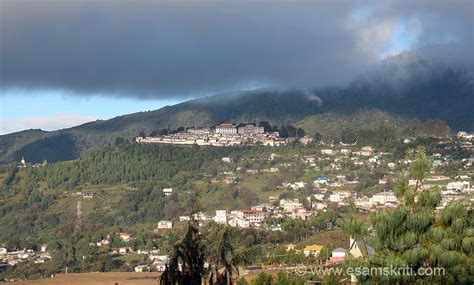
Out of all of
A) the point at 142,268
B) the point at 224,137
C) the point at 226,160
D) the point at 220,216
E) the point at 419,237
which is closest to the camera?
the point at 419,237

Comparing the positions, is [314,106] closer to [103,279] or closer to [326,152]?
[326,152]

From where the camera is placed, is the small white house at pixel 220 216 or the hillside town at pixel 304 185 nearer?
the hillside town at pixel 304 185

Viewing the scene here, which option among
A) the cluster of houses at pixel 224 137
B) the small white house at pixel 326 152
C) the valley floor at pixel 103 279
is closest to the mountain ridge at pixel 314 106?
the cluster of houses at pixel 224 137

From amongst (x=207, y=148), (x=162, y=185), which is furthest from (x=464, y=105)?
(x=162, y=185)

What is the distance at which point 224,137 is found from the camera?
137125 mm

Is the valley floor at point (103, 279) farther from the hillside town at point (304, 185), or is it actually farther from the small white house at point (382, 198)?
the small white house at point (382, 198)

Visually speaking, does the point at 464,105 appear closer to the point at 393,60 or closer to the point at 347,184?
the point at 393,60

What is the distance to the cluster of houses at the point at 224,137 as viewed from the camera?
132 meters

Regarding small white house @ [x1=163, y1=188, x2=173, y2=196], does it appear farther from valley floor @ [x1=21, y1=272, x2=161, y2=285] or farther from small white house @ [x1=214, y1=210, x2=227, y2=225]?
valley floor @ [x1=21, y1=272, x2=161, y2=285]

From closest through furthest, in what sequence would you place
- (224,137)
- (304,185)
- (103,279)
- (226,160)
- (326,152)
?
(103,279) → (304,185) → (326,152) → (226,160) → (224,137)

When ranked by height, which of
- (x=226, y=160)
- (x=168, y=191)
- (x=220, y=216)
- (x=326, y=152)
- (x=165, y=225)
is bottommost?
(x=165, y=225)

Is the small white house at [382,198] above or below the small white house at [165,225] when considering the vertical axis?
above

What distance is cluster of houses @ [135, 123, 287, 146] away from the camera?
132 m

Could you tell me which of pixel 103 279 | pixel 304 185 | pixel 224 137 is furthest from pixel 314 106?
pixel 103 279
